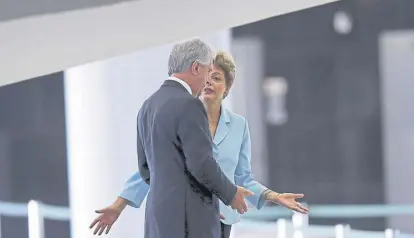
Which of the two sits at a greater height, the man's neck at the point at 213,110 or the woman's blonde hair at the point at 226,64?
the woman's blonde hair at the point at 226,64

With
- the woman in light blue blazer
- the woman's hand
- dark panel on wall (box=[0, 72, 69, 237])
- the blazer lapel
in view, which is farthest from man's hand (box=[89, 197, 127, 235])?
dark panel on wall (box=[0, 72, 69, 237])

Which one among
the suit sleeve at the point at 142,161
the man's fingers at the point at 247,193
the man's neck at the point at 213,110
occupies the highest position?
the man's neck at the point at 213,110

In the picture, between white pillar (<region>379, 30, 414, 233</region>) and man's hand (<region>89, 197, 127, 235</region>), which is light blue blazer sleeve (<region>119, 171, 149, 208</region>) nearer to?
man's hand (<region>89, 197, 127, 235</region>)

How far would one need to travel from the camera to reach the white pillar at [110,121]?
319cm

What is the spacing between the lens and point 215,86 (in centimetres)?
246

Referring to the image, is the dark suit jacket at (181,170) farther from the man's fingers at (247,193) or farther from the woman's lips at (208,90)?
the woman's lips at (208,90)

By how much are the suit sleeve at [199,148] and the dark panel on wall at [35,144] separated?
6112 mm

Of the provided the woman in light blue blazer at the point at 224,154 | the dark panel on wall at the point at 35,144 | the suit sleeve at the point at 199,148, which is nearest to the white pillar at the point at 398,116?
the dark panel on wall at the point at 35,144

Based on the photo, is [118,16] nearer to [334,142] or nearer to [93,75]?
[93,75]

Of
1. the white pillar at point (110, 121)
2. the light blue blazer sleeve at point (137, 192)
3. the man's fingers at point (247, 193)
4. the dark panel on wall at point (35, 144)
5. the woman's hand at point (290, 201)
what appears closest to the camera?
the man's fingers at point (247, 193)

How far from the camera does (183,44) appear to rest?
2242 millimetres

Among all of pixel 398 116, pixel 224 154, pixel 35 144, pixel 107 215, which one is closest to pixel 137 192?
pixel 107 215

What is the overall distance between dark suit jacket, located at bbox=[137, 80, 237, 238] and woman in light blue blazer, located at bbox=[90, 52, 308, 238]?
0.23 metres

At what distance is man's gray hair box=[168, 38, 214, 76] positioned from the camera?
2.22 m
